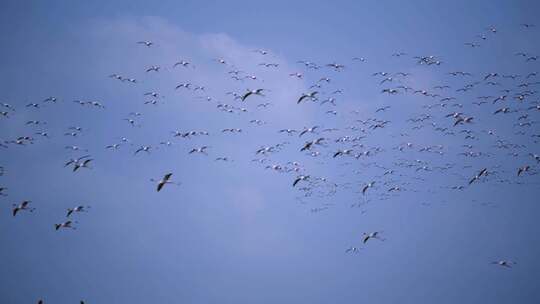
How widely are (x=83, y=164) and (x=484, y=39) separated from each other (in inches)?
1041

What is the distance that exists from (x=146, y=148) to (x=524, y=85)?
25.9 m

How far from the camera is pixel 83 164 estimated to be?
2453 cm

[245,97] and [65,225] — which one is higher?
[245,97]

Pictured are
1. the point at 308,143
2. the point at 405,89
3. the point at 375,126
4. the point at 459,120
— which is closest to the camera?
the point at 308,143

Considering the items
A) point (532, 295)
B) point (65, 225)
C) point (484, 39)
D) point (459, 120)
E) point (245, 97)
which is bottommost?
point (65, 225)

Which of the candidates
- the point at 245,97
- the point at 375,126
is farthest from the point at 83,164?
the point at 375,126

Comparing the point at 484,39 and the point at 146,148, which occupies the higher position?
the point at 484,39

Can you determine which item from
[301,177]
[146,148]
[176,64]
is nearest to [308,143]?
[301,177]

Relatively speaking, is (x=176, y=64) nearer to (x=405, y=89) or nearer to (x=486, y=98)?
(x=405, y=89)

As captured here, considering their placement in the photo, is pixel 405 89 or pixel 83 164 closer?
pixel 83 164

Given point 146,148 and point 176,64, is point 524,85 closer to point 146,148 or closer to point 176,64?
point 176,64

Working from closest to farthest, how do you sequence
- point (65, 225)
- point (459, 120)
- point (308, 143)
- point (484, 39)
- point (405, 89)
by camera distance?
point (308, 143) → point (65, 225) → point (459, 120) → point (484, 39) → point (405, 89)

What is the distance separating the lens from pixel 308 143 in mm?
21922

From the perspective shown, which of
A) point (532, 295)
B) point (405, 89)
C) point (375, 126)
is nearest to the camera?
point (405, 89)
